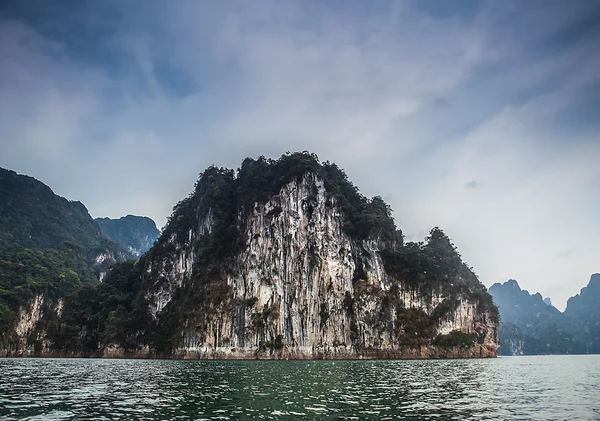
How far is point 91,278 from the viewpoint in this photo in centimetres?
16000

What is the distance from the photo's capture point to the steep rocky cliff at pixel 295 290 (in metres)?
92.2

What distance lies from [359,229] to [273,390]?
78.3 m

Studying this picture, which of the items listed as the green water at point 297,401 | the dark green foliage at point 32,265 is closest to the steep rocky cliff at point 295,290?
the dark green foliage at point 32,265

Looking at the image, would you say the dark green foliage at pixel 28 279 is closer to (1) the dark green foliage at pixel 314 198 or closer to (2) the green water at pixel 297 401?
(1) the dark green foliage at pixel 314 198

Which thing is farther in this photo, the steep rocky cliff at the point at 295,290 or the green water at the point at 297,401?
the steep rocky cliff at the point at 295,290

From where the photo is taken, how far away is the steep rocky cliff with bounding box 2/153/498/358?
92.2m

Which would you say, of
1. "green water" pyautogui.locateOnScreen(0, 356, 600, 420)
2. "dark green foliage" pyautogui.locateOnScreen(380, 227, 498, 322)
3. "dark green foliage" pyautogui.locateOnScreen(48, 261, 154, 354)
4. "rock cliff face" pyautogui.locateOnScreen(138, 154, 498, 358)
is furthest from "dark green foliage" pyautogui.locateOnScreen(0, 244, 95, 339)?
"green water" pyautogui.locateOnScreen(0, 356, 600, 420)

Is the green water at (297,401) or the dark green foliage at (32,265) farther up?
the dark green foliage at (32,265)

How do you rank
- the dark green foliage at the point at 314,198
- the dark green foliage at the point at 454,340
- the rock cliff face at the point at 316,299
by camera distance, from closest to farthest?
1. the rock cliff face at the point at 316,299
2. the dark green foliage at the point at 454,340
3. the dark green foliage at the point at 314,198

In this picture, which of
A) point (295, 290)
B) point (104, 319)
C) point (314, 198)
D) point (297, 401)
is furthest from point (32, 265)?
point (297, 401)

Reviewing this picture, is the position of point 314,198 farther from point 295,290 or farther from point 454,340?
point 454,340

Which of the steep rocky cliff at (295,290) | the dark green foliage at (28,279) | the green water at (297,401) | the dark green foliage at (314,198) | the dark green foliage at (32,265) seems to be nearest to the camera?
the green water at (297,401)

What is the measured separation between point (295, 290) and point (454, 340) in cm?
3439

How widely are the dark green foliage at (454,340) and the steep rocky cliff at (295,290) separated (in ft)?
0.68
